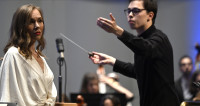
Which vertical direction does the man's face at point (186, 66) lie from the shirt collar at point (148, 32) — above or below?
below

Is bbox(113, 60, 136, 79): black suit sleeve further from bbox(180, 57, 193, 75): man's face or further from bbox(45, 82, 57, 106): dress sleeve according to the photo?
bbox(180, 57, 193, 75): man's face

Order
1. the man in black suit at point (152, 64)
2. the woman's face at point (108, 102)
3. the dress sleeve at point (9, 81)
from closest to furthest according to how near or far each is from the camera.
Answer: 1. the dress sleeve at point (9, 81)
2. the man in black suit at point (152, 64)
3. the woman's face at point (108, 102)

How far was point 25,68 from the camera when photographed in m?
3.18

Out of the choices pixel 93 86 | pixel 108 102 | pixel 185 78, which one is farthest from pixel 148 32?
pixel 185 78

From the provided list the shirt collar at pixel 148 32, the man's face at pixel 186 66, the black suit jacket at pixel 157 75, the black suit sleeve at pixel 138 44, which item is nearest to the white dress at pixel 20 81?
the black suit sleeve at pixel 138 44

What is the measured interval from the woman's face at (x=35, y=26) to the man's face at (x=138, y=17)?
81 cm

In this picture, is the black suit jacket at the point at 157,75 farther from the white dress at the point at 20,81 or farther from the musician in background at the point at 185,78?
the musician in background at the point at 185,78

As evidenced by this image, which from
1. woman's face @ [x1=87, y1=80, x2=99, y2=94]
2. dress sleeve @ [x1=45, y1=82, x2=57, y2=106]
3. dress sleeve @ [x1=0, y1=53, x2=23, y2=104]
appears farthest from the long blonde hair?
woman's face @ [x1=87, y1=80, x2=99, y2=94]

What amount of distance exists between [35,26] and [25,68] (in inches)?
14.4

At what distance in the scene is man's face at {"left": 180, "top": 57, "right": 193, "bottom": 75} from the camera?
7.43 metres

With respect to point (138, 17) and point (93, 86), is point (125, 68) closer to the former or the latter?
point (138, 17)

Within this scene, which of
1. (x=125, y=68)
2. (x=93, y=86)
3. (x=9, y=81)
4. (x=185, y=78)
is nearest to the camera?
(x=9, y=81)

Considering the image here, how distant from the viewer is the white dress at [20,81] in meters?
3.10

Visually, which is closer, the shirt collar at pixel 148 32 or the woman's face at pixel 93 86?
the shirt collar at pixel 148 32
